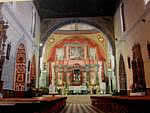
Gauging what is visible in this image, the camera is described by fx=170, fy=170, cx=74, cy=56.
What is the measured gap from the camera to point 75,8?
12.6m

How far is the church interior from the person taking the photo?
5689mm

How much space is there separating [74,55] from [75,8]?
30.2 feet

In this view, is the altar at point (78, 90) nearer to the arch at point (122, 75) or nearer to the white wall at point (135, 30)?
the arch at point (122, 75)

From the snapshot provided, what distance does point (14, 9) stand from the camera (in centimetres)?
780

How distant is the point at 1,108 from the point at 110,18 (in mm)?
12676

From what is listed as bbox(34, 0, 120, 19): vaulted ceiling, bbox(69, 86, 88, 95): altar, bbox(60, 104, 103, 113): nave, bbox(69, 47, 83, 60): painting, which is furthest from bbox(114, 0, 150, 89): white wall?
bbox(69, 47, 83, 60): painting

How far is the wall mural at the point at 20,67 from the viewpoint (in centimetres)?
932

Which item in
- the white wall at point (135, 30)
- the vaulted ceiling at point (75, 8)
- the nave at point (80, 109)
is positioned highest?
the vaulted ceiling at point (75, 8)

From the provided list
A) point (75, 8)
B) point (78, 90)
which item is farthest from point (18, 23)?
point (78, 90)

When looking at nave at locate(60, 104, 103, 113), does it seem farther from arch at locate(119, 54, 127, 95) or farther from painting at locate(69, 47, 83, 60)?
painting at locate(69, 47, 83, 60)

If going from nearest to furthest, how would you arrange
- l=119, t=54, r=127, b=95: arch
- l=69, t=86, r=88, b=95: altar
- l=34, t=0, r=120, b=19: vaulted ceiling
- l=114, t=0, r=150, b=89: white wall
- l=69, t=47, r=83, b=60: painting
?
l=114, t=0, r=150, b=89: white wall, l=119, t=54, r=127, b=95: arch, l=34, t=0, r=120, b=19: vaulted ceiling, l=69, t=86, r=88, b=95: altar, l=69, t=47, r=83, b=60: painting

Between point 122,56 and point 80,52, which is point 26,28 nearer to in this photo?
point 122,56

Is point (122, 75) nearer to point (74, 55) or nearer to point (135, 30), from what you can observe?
point (135, 30)

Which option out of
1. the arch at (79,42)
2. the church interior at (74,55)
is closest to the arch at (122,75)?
the church interior at (74,55)
